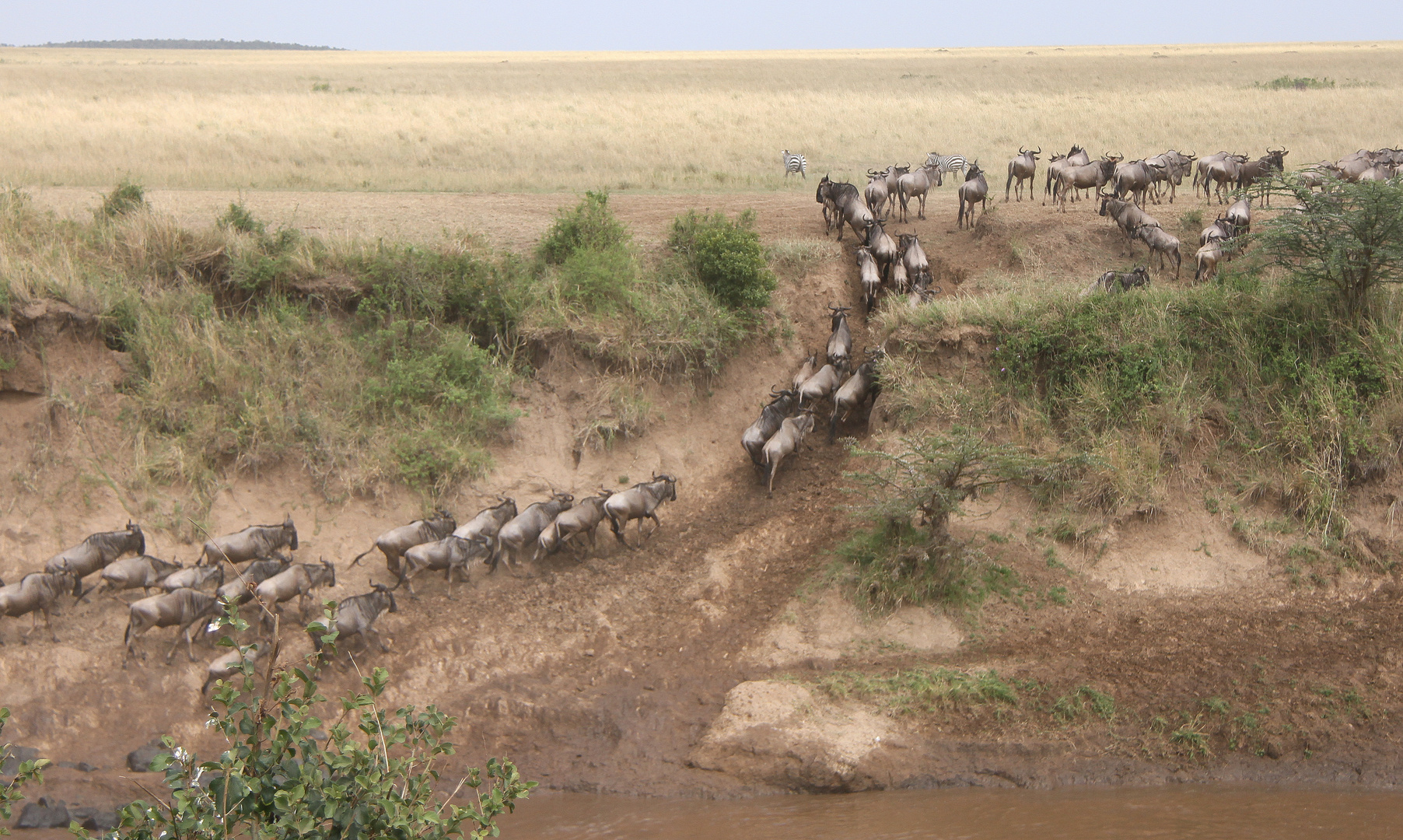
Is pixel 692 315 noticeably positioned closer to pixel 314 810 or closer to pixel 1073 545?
pixel 1073 545

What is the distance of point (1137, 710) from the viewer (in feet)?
28.3

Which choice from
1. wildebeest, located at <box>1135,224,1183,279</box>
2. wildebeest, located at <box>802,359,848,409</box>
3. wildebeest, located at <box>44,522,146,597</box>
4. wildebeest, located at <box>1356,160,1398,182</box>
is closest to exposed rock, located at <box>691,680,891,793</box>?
wildebeest, located at <box>802,359,848,409</box>

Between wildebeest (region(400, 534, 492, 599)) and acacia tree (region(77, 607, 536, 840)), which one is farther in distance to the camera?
wildebeest (region(400, 534, 492, 599))

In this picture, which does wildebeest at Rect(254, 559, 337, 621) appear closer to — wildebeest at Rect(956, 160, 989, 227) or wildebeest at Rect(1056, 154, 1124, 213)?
wildebeest at Rect(956, 160, 989, 227)

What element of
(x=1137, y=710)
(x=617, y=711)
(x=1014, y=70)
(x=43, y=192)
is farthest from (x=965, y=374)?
(x=1014, y=70)

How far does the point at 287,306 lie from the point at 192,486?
9.11 ft

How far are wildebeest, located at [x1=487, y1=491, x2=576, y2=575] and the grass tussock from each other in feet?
4.04

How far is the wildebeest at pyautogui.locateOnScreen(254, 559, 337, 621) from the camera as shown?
969cm

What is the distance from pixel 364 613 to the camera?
9.70 m

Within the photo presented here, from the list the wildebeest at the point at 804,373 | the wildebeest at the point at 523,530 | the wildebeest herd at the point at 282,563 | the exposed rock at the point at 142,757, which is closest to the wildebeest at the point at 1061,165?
the wildebeest at the point at 804,373

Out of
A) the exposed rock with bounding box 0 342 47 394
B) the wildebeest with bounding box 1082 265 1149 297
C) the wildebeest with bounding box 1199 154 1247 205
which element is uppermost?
the wildebeest with bounding box 1199 154 1247 205

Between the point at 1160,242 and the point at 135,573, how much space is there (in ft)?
42.4

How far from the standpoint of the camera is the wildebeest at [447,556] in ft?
34.3

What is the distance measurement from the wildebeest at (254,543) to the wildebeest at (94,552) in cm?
68
